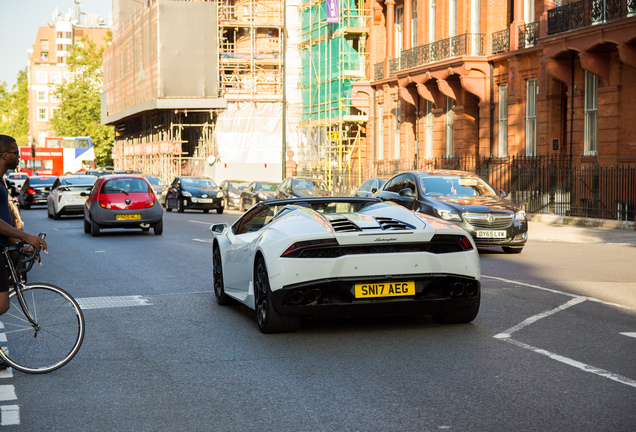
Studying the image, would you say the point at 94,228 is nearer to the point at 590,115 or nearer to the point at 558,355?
the point at 590,115

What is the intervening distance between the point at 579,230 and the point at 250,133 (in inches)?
1620

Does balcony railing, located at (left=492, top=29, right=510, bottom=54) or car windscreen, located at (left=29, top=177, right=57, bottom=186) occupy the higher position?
balcony railing, located at (left=492, top=29, right=510, bottom=54)

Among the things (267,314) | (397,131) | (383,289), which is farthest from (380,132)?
(383,289)

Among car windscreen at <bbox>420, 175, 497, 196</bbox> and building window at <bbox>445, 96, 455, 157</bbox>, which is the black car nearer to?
car windscreen at <bbox>420, 175, 497, 196</bbox>

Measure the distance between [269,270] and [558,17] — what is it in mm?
22482

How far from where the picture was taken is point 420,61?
38.0 meters

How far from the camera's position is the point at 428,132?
39.9 m

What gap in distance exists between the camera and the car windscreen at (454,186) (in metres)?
18.1

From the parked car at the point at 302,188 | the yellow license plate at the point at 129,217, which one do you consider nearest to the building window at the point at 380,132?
the parked car at the point at 302,188

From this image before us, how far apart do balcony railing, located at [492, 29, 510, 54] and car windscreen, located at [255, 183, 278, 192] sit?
11407 millimetres

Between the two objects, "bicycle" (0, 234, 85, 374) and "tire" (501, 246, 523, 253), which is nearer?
"bicycle" (0, 234, 85, 374)

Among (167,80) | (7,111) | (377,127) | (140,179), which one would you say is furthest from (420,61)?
(7,111)

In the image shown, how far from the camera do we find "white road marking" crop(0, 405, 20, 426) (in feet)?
18.2

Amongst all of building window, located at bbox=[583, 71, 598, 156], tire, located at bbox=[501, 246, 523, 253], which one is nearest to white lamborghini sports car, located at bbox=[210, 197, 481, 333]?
tire, located at bbox=[501, 246, 523, 253]
